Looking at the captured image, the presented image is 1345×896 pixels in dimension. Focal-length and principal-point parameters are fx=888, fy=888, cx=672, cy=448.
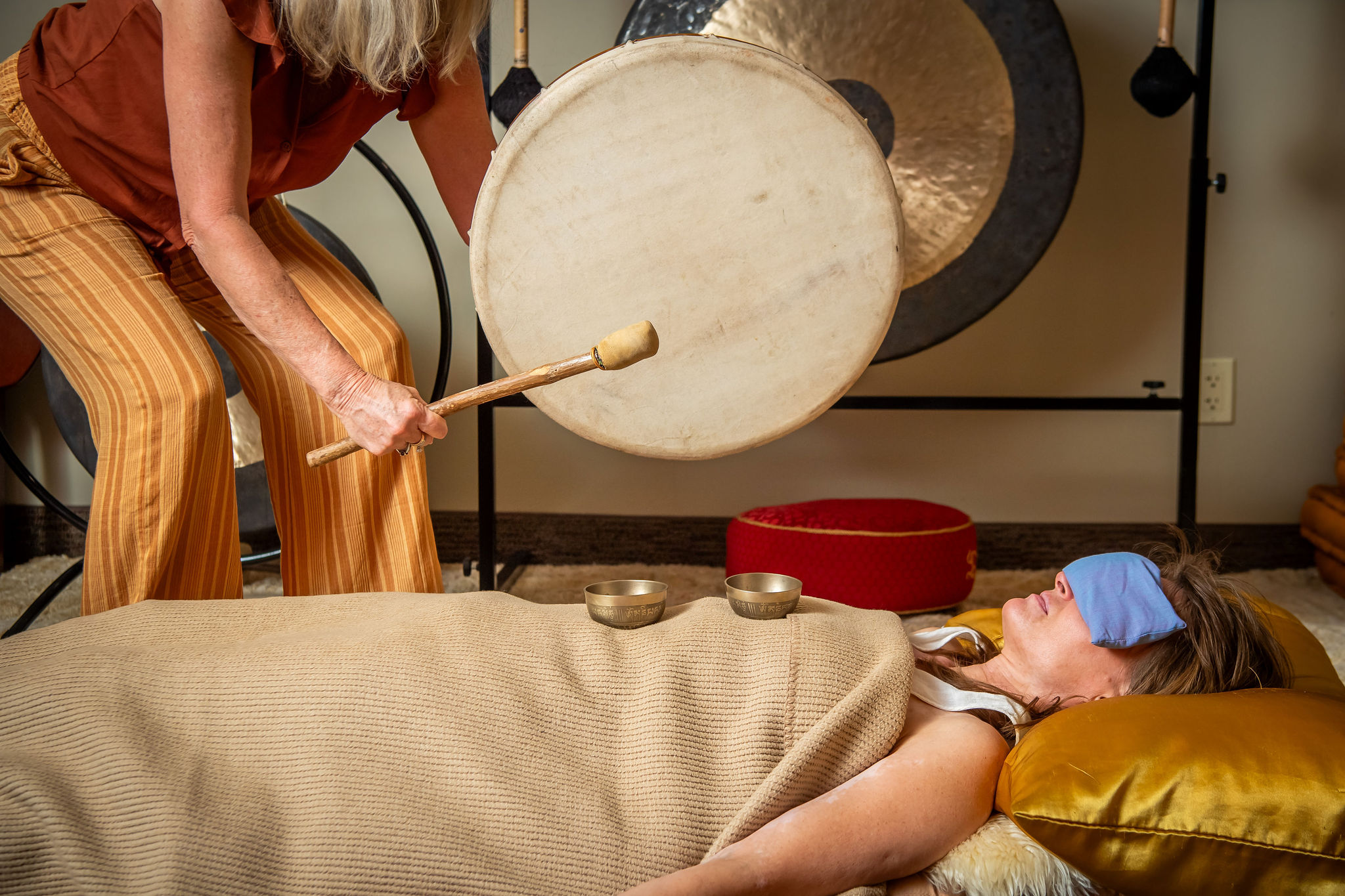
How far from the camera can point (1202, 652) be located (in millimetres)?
936

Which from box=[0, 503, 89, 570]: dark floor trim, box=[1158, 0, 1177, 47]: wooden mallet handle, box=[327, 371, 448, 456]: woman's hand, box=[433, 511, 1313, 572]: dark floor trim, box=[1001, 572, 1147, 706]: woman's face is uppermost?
box=[1158, 0, 1177, 47]: wooden mallet handle

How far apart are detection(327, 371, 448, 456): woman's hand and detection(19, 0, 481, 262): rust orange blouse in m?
0.32

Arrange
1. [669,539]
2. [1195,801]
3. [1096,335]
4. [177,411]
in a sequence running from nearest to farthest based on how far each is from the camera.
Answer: [1195,801] < [177,411] < [1096,335] < [669,539]

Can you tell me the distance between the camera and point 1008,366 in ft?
7.35

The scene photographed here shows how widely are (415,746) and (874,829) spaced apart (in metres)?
0.41

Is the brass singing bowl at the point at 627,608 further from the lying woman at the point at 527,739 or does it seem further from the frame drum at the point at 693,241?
the frame drum at the point at 693,241

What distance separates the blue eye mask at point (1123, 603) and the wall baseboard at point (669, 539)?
1.37 metres

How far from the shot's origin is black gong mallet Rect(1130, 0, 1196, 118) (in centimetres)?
164

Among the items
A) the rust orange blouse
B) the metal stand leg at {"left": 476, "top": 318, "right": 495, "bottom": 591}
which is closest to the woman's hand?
the rust orange blouse

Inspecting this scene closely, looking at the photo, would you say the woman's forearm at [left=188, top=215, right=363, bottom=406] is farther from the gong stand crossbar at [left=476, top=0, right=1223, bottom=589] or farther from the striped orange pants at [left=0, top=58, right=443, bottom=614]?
the gong stand crossbar at [left=476, top=0, right=1223, bottom=589]

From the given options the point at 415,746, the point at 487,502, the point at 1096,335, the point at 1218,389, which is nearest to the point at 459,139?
the point at 487,502

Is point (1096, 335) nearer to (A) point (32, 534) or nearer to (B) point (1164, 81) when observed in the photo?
(B) point (1164, 81)

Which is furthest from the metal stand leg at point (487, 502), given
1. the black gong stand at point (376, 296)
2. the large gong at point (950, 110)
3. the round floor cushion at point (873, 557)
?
the large gong at point (950, 110)

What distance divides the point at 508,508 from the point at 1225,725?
183 centimetres
